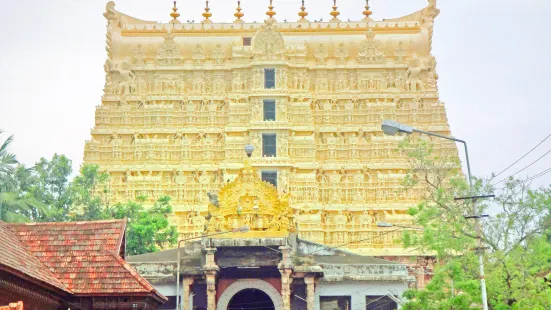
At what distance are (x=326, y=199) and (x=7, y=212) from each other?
2853cm

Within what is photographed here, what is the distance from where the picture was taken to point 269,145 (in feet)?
228

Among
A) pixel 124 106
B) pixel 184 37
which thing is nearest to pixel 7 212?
pixel 124 106

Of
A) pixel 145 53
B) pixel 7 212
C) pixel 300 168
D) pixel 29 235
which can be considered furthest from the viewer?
pixel 145 53

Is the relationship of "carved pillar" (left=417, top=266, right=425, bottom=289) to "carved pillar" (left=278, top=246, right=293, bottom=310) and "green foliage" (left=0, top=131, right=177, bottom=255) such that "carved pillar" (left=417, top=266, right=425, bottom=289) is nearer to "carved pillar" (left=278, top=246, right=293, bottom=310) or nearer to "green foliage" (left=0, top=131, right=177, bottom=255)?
"carved pillar" (left=278, top=246, right=293, bottom=310)

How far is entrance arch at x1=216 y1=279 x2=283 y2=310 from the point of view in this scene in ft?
142

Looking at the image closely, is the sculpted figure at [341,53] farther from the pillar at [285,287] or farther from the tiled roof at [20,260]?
the tiled roof at [20,260]

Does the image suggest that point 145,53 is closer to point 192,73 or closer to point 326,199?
point 192,73

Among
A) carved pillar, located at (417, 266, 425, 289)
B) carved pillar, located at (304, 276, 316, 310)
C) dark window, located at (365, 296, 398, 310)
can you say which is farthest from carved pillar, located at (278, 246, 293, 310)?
carved pillar, located at (417, 266, 425, 289)

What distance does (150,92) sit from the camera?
72500 mm

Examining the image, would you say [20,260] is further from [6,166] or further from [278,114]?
[278,114]

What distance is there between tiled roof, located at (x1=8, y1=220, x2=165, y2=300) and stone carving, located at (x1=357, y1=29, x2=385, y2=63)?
50546mm

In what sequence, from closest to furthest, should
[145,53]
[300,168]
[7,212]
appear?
[7,212] → [300,168] → [145,53]

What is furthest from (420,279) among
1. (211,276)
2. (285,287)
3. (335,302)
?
(211,276)

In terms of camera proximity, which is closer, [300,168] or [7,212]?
[7,212]
